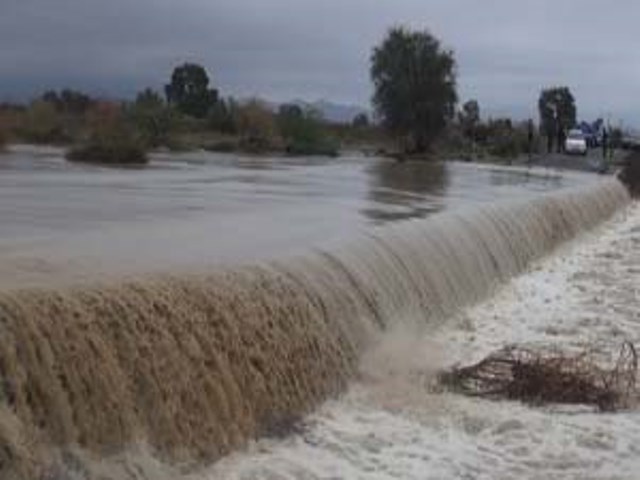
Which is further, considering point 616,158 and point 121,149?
point 616,158

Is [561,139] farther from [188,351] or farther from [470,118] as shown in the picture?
[188,351]

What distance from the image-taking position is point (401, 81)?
48219 millimetres

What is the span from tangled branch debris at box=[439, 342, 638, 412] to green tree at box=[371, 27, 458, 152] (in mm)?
36566

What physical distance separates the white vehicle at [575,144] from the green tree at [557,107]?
10.1m

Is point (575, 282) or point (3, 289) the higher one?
point (3, 289)

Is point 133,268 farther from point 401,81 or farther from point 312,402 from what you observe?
point 401,81

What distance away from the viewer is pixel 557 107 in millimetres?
79438

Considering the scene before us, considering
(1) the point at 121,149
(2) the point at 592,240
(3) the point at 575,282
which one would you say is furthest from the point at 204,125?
(3) the point at 575,282

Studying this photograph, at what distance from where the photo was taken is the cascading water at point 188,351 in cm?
734

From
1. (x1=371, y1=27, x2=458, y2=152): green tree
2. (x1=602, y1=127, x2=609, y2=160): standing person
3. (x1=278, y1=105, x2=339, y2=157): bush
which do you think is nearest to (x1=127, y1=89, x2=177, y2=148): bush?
(x1=278, y1=105, x2=339, y2=157): bush

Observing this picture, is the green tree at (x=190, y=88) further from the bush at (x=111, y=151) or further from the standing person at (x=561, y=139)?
the bush at (x=111, y=151)

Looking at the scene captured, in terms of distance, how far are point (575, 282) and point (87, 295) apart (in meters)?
10.5

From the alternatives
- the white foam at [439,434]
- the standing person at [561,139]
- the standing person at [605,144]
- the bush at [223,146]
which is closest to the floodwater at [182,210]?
the white foam at [439,434]

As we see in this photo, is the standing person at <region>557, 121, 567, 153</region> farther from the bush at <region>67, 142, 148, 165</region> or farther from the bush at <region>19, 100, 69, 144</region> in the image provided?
the bush at <region>67, 142, 148, 165</region>
